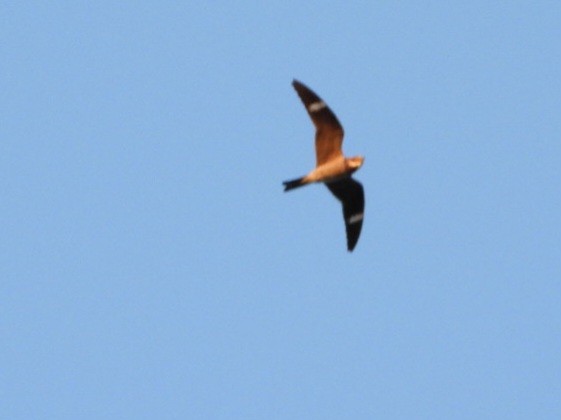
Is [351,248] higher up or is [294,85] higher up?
[294,85]

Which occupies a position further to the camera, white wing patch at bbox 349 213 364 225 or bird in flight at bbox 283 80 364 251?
white wing patch at bbox 349 213 364 225

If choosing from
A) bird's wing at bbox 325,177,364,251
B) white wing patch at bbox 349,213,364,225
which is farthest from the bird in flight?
white wing patch at bbox 349,213,364,225

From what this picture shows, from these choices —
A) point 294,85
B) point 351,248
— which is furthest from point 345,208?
point 294,85

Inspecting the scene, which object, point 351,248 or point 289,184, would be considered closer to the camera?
point 289,184

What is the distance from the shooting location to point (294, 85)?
117ft

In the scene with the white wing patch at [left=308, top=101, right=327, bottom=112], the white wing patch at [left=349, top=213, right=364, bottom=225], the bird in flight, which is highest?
the white wing patch at [left=308, top=101, right=327, bottom=112]

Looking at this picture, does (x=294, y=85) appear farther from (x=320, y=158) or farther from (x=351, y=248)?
(x=351, y=248)

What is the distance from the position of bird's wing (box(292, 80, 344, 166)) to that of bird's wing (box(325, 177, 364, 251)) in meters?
1.15

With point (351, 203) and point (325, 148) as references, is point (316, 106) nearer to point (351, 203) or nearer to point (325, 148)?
Result: point (325, 148)

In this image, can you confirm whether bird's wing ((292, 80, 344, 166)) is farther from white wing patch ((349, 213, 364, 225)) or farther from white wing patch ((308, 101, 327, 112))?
white wing patch ((349, 213, 364, 225))

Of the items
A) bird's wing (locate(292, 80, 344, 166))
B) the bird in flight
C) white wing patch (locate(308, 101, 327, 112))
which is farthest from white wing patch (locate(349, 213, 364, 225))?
white wing patch (locate(308, 101, 327, 112))

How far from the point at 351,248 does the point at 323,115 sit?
12.0 ft

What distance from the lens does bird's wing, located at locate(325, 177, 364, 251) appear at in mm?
37156

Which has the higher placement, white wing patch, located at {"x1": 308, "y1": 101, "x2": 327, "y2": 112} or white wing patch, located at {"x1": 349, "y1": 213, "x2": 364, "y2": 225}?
white wing patch, located at {"x1": 308, "y1": 101, "x2": 327, "y2": 112}
